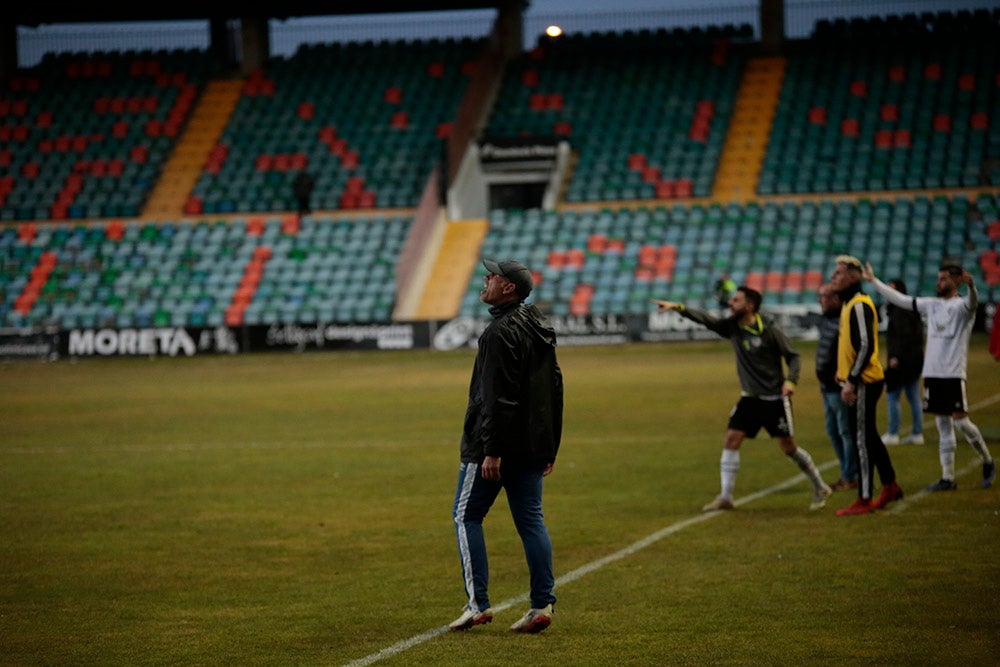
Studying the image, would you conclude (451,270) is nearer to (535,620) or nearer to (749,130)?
(749,130)

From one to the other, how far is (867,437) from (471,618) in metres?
5.46

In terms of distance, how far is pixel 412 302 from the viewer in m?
44.5

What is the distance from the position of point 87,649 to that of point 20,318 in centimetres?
3925

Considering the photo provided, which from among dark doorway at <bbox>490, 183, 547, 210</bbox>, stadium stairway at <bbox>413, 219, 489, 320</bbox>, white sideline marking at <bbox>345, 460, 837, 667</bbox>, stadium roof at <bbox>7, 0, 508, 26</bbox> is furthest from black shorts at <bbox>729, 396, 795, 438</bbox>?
stadium roof at <bbox>7, 0, 508, 26</bbox>

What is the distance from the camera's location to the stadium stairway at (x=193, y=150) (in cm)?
5075

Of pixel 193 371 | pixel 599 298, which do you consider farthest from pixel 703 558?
pixel 599 298

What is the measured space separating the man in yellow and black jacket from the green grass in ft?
1.45

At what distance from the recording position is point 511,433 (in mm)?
8438

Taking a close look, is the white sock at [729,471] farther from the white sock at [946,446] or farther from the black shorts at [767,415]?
the white sock at [946,446]

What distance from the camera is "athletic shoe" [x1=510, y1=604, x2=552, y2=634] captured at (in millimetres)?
8633

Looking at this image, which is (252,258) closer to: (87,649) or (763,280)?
(763,280)

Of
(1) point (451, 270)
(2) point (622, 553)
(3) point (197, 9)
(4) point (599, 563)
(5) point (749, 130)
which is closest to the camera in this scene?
(4) point (599, 563)

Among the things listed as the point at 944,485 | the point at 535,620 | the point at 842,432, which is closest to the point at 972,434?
the point at 944,485

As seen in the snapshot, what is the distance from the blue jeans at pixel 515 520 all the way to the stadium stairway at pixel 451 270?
32.2 m
